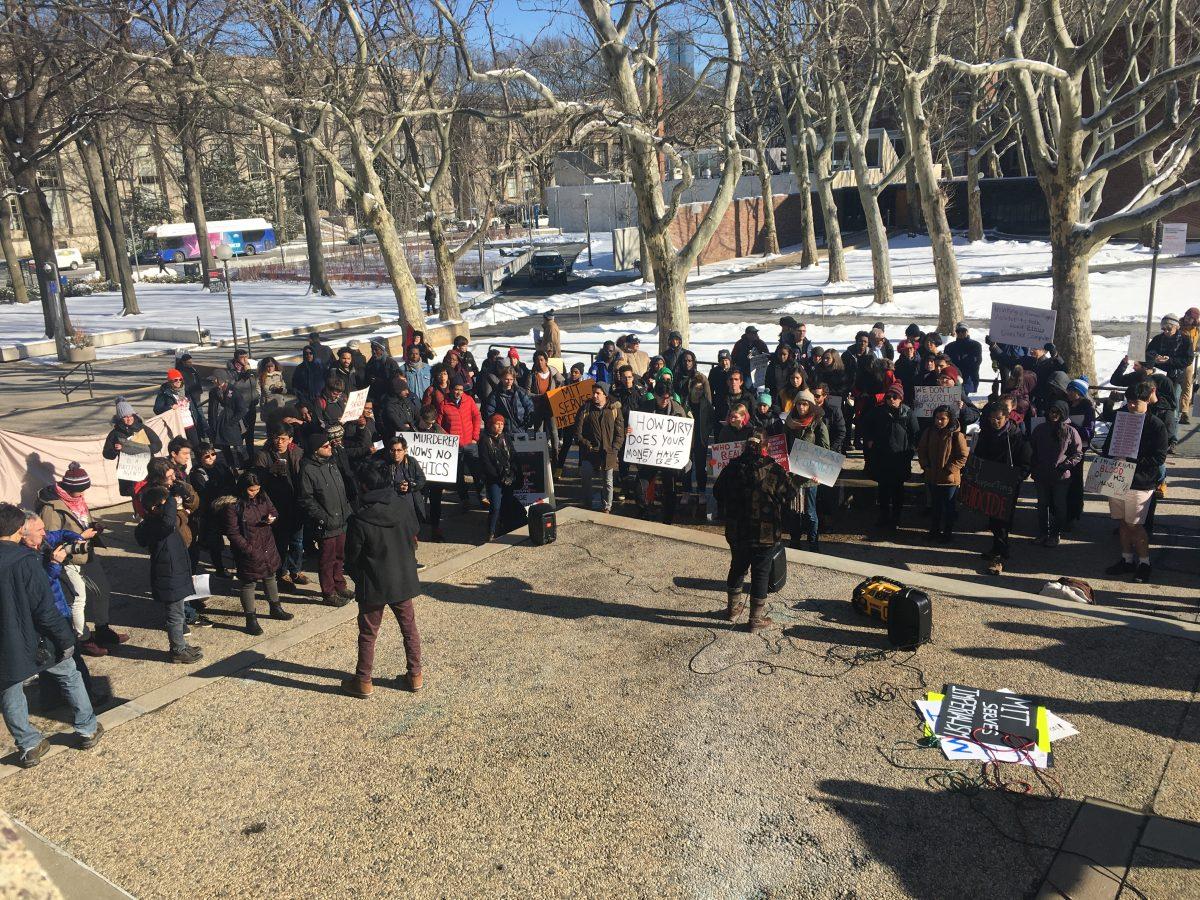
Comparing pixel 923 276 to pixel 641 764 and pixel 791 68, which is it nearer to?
pixel 791 68

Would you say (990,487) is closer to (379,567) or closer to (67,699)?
(379,567)

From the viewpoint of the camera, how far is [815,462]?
973cm

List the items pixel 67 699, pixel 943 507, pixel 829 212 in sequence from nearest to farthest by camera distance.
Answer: pixel 67 699, pixel 943 507, pixel 829 212

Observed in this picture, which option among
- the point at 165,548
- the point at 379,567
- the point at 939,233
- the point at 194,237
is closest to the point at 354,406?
the point at 165,548

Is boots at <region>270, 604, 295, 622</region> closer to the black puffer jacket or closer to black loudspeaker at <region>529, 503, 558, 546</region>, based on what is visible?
the black puffer jacket

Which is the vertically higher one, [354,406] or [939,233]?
[939,233]

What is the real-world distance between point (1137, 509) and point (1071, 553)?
1.01 meters

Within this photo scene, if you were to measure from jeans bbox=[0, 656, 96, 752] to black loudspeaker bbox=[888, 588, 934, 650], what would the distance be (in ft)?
19.3

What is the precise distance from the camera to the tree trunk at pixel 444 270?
27953 mm

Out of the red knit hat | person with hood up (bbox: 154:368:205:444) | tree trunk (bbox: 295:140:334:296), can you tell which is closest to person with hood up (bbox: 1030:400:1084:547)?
the red knit hat

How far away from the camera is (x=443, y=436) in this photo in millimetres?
10617

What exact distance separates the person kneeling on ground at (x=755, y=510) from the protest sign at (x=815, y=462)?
73.2 inches

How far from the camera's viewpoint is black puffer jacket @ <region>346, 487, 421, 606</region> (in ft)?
22.7

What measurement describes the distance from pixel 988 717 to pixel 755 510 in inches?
87.4
